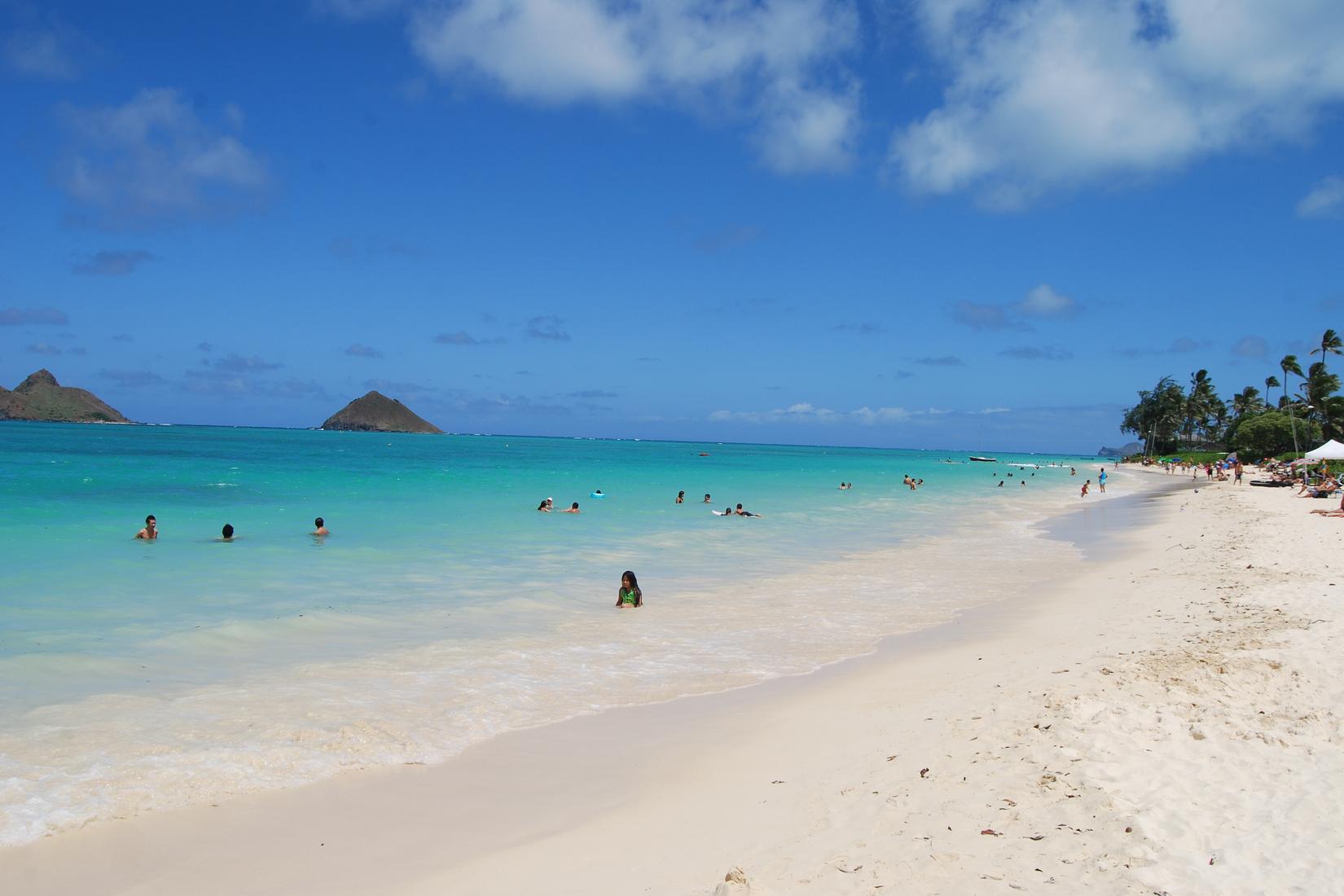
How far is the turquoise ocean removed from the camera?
6449 mm

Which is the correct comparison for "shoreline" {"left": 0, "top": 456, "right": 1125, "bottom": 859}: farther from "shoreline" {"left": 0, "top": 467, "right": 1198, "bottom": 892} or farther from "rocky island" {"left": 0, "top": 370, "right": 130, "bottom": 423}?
"rocky island" {"left": 0, "top": 370, "right": 130, "bottom": 423}

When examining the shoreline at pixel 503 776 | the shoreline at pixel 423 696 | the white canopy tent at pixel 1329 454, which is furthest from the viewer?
the white canopy tent at pixel 1329 454

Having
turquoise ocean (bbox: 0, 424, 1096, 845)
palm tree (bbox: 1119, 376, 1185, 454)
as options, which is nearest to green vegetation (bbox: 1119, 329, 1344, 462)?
palm tree (bbox: 1119, 376, 1185, 454)

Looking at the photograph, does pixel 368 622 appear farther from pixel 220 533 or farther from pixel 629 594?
pixel 220 533

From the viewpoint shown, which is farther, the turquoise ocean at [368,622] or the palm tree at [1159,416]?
the palm tree at [1159,416]

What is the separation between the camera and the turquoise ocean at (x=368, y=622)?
6449 millimetres

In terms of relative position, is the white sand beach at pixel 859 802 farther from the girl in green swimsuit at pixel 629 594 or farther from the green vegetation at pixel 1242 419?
the green vegetation at pixel 1242 419

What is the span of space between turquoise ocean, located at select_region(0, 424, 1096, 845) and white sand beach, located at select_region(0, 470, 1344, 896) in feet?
2.13

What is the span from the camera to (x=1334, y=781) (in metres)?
4.90

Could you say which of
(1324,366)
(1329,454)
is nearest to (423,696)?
(1329,454)

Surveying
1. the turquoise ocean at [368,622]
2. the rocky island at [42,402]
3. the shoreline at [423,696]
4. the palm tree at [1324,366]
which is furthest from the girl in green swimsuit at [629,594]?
the rocky island at [42,402]

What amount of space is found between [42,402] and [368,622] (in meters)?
Result: 236

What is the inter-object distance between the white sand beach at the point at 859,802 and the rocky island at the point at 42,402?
773 ft

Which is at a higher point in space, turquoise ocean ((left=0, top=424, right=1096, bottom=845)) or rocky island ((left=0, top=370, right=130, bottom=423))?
rocky island ((left=0, top=370, right=130, bottom=423))
